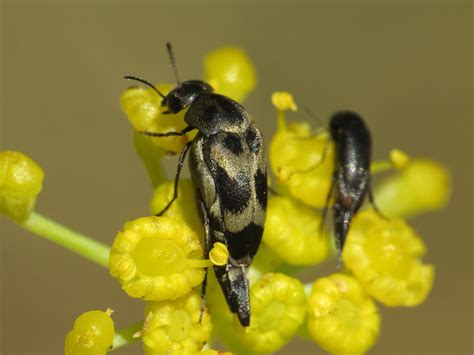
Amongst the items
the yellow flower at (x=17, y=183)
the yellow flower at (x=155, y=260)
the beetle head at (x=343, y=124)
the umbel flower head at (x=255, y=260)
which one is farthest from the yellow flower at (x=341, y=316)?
the yellow flower at (x=17, y=183)

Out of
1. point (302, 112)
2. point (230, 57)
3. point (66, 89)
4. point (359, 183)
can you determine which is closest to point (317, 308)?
point (359, 183)

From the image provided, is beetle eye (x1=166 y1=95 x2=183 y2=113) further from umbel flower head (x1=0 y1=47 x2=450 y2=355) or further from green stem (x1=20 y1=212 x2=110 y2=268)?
green stem (x1=20 y1=212 x2=110 y2=268)

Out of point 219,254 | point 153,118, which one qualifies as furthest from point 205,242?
point 153,118

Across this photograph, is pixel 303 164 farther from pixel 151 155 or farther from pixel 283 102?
pixel 151 155

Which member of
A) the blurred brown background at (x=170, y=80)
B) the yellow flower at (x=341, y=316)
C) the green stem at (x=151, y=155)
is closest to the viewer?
the yellow flower at (x=341, y=316)

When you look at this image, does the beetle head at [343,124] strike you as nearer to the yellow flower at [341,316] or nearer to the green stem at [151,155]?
the yellow flower at [341,316]

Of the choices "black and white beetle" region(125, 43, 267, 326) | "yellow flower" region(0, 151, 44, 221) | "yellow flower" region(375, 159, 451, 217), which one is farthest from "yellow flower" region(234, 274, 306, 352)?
Result: "yellow flower" region(375, 159, 451, 217)
